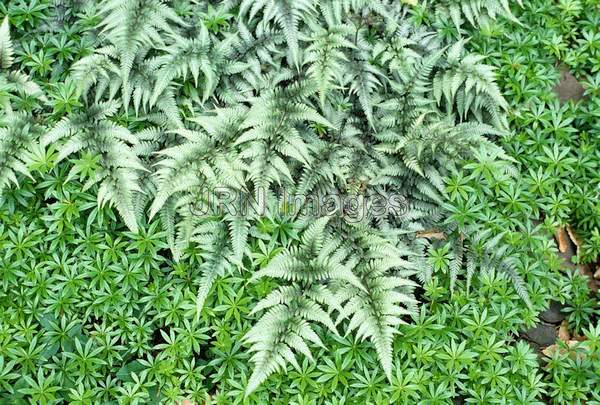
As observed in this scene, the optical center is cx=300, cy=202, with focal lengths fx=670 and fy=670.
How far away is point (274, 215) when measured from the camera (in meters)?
5.40

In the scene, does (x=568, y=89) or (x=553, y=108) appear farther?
(x=568, y=89)

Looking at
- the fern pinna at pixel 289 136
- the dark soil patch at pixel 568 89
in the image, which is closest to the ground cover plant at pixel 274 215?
the fern pinna at pixel 289 136

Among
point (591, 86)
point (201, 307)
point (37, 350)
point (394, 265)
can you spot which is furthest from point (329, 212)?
point (591, 86)

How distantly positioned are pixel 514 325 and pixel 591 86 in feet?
8.05

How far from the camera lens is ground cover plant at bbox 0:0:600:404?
197 inches

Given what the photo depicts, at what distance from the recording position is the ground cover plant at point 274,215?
501 cm

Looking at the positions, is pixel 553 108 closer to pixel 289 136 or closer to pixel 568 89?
pixel 568 89

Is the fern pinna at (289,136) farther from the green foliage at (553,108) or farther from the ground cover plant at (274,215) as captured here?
the green foliage at (553,108)

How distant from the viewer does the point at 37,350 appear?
16.1 feet

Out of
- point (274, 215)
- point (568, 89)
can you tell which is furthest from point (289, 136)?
point (568, 89)

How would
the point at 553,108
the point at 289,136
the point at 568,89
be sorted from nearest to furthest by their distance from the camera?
1. the point at 289,136
2. the point at 553,108
3. the point at 568,89

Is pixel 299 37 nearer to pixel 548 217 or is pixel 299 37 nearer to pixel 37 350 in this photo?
pixel 548 217

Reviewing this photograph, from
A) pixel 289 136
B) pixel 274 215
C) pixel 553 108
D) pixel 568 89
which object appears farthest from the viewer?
pixel 568 89

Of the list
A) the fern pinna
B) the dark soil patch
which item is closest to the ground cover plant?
the fern pinna
